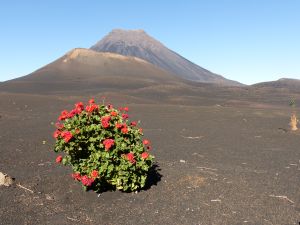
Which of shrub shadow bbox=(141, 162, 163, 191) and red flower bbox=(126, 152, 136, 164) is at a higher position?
red flower bbox=(126, 152, 136, 164)

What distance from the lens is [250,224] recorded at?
22.4ft

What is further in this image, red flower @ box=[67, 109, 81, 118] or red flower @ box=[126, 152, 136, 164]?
red flower @ box=[67, 109, 81, 118]

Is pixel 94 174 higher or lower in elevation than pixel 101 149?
lower

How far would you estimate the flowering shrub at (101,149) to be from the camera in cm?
762

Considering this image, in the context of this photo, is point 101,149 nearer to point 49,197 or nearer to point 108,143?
point 108,143

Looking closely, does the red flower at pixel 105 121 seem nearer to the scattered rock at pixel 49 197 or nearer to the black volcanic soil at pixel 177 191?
the black volcanic soil at pixel 177 191

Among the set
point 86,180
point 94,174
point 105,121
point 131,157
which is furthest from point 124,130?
point 86,180

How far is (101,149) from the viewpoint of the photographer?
7.80 m

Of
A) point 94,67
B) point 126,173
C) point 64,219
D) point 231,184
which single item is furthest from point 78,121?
point 94,67

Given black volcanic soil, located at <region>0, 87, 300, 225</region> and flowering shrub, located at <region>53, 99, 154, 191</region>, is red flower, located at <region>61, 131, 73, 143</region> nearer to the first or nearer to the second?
flowering shrub, located at <region>53, 99, 154, 191</region>

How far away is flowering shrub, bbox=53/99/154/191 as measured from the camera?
300 inches

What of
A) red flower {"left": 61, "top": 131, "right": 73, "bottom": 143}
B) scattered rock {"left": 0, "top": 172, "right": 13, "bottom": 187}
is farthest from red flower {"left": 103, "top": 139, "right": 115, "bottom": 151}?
scattered rock {"left": 0, "top": 172, "right": 13, "bottom": 187}

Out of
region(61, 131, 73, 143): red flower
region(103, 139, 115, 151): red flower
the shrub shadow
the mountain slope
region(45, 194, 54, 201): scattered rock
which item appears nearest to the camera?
region(103, 139, 115, 151): red flower

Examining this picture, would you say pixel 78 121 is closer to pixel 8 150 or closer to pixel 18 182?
pixel 18 182
